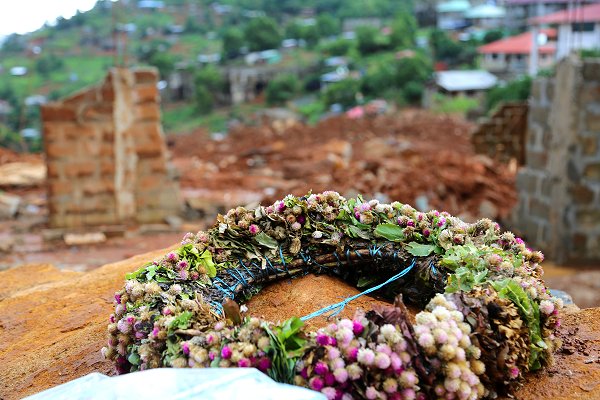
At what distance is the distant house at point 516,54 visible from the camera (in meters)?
40.9

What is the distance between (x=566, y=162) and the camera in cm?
873

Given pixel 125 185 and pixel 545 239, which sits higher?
pixel 125 185

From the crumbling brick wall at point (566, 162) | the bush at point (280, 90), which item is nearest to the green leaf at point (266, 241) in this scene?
the crumbling brick wall at point (566, 162)

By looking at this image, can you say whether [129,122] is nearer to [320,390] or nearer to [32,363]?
[32,363]

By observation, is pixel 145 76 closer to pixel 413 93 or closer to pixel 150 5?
pixel 413 93

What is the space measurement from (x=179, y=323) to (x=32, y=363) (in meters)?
1.12

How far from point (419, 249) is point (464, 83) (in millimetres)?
36345

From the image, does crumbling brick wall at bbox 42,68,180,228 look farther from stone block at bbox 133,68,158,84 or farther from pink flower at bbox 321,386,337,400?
pink flower at bbox 321,386,337,400

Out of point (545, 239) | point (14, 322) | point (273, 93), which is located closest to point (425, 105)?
point (273, 93)

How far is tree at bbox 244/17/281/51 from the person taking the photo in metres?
52.6

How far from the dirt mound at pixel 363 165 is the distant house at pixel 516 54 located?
19.6 m

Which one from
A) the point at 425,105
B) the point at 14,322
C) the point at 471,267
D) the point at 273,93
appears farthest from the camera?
the point at 273,93

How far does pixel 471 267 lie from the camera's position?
2.88 m

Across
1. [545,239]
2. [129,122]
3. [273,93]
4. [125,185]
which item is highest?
[129,122]
